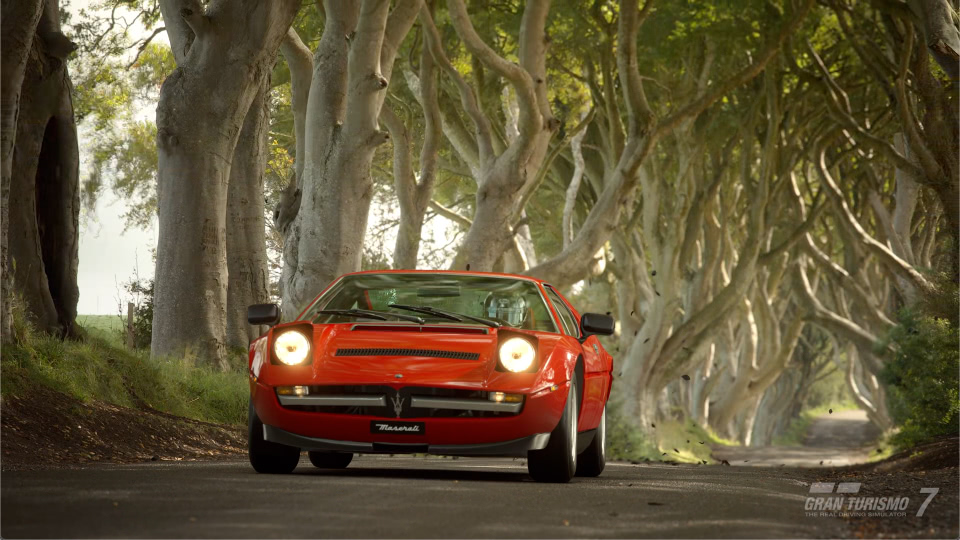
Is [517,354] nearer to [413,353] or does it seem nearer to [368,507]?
[413,353]

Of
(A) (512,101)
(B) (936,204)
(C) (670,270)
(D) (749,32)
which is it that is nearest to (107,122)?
(A) (512,101)

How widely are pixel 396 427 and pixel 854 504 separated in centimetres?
264

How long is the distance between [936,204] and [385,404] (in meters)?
24.3

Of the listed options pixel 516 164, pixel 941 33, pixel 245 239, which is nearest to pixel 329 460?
pixel 245 239

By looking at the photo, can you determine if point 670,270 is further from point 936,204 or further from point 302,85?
point 302,85

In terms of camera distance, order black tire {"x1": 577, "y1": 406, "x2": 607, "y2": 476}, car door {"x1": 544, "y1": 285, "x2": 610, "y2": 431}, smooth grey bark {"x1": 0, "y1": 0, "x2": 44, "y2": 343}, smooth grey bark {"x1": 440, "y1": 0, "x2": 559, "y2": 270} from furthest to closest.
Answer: smooth grey bark {"x1": 440, "y1": 0, "x2": 559, "y2": 270} → smooth grey bark {"x1": 0, "y1": 0, "x2": 44, "y2": 343} → black tire {"x1": 577, "y1": 406, "x2": 607, "y2": 476} → car door {"x1": 544, "y1": 285, "x2": 610, "y2": 431}

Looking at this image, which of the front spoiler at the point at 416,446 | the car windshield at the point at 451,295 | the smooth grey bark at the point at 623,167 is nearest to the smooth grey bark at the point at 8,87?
the car windshield at the point at 451,295

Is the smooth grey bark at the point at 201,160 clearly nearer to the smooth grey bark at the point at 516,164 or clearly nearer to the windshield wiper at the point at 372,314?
the windshield wiper at the point at 372,314

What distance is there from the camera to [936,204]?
29.1 meters

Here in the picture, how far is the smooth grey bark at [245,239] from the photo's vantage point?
16.2 metres

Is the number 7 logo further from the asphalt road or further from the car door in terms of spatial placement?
the car door

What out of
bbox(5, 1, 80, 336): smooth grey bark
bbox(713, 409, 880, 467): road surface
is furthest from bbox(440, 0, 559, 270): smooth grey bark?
bbox(5, 1, 80, 336): smooth grey bark

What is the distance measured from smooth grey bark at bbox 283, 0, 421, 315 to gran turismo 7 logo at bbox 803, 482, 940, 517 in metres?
8.03

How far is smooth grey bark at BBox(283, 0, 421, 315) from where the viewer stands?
15.4m
